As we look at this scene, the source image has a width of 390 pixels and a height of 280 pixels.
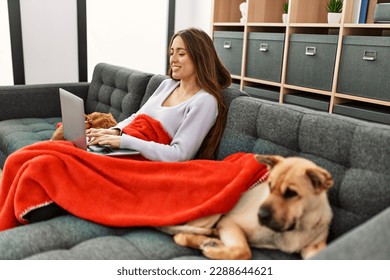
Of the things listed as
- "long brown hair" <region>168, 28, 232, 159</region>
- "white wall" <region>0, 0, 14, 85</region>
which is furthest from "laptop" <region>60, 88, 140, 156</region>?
"white wall" <region>0, 0, 14, 85</region>

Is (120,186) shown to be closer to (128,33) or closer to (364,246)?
(364,246)

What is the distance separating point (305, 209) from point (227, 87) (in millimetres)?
979

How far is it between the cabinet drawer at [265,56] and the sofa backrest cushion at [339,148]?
1429 mm

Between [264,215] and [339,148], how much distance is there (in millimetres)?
400

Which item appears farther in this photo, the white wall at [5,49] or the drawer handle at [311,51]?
the white wall at [5,49]

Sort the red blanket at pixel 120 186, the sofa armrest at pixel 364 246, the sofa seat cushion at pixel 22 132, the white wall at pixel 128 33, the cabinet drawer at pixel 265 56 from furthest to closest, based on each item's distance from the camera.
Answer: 1. the white wall at pixel 128 33
2. the cabinet drawer at pixel 265 56
3. the sofa seat cushion at pixel 22 132
4. the red blanket at pixel 120 186
5. the sofa armrest at pixel 364 246

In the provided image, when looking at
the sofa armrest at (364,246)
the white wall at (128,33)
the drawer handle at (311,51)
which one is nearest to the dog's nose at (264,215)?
the sofa armrest at (364,246)

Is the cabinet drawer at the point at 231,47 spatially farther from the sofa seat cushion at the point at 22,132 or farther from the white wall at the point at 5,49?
the white wall at the point at 5,49

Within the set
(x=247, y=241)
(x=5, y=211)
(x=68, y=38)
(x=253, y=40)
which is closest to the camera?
(x=247, y=241)

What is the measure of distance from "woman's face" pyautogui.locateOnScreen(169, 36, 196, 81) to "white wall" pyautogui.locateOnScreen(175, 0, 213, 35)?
260cm

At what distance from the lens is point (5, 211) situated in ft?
4.87

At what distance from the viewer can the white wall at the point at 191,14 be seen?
4445mm

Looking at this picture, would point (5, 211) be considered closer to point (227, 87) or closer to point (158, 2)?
point (227, 87)
